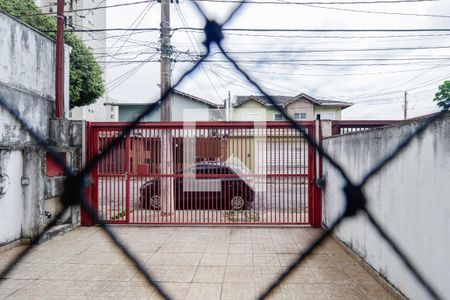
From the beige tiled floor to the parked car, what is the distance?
1.13 metres

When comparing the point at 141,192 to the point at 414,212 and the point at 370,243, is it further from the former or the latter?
the point at 414,212

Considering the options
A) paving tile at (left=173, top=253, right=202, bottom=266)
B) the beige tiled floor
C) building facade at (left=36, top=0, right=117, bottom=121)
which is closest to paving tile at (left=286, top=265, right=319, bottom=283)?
the beige tiled floor

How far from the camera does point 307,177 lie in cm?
612

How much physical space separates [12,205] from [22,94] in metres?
1.62

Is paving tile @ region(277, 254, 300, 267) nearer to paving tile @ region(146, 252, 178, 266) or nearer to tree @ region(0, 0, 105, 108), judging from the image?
paving tile @ region(146, 252, 178, 266)

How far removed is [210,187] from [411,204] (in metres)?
4.12

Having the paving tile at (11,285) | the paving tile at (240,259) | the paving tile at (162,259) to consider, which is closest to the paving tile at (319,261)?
the paving tile at (240,259)

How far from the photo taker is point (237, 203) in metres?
6.69

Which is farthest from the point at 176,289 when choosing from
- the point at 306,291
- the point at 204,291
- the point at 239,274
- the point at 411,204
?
the point at 411,204

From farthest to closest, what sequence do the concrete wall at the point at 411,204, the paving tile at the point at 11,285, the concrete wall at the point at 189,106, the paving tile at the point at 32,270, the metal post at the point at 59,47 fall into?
1. the paving tile at the point at 32,270
2. the paving tile at the point at 11,285
3. the metal post at the point at 59,47
4. the concrete wall at the point at 411,204
5. the concrete wall at the point at 189,106

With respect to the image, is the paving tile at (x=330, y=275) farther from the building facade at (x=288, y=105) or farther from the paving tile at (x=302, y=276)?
the building facade at (x=288, y=105)

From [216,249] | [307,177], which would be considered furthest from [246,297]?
[307,177]

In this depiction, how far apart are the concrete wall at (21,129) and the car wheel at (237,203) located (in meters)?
3.47

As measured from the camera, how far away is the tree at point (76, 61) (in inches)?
405
